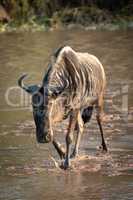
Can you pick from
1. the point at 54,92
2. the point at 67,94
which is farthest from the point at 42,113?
the point at 67,94

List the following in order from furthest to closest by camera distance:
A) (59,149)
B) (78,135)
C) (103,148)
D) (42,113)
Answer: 1. (103,148)
2. (78,135)
3. (59,149)
4. (42,113)

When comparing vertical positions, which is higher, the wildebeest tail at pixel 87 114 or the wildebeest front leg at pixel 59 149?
the wildebeest front leg at pixel 59 149

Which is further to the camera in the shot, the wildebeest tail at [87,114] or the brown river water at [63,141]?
the wildebeest tail at [87,114]

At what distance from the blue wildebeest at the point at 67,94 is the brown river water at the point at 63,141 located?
340 mm

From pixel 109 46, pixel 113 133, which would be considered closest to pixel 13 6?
pixel 109 46

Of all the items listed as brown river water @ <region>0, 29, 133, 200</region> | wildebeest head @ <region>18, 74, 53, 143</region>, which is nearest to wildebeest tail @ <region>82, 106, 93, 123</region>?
brown river water @ <region>0, 29, 133, 200</region>

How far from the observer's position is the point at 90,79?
11359 millimetres

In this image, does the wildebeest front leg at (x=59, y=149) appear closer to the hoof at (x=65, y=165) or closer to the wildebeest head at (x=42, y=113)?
the hoof at (x=65, y=165)

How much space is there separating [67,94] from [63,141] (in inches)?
66.6

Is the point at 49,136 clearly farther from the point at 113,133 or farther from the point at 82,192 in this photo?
the point at 113,133

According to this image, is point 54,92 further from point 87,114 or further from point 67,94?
point 87,114

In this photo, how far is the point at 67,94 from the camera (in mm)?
10422

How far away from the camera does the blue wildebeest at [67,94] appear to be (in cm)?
968

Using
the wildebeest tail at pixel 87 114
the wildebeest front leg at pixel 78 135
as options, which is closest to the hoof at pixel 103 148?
the wildebeest front leg at pixel 78 135
